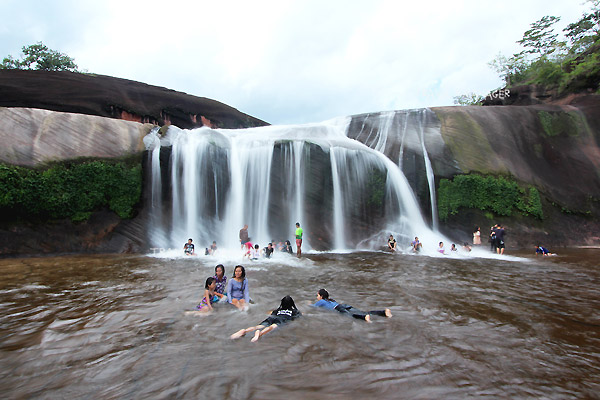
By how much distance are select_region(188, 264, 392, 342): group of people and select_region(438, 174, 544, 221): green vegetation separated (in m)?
14.6

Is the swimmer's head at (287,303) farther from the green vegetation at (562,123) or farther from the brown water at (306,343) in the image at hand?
the green vegetation at (562,123)

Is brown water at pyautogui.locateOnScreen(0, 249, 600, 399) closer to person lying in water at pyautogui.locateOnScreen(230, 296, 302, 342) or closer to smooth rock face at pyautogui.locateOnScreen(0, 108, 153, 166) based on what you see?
person lying in water at pyautogui.locateOnScreen(230, 296, 302, 342)

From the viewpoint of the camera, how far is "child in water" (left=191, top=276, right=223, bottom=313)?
561 cm

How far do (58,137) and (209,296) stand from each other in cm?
1434

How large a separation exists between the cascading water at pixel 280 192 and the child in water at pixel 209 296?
32.1 ft

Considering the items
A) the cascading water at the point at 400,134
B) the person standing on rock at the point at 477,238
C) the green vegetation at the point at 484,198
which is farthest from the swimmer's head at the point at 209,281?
the green vegetation at the point at 484,198

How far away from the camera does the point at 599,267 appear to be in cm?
1029

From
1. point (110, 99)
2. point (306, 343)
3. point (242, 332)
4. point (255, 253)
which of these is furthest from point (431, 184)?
point (110, 99)

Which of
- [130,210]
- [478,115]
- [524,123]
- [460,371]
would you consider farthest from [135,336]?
[524,123]

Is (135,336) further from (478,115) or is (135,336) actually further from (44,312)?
(478,115)

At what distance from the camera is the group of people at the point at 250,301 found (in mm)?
4801

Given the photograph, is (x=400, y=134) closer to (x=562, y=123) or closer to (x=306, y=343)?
(x=562, y=123)

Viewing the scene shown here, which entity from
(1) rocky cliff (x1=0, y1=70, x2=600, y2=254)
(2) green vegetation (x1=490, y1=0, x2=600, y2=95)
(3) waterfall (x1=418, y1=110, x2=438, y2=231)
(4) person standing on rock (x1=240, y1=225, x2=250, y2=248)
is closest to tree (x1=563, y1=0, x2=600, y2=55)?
(2) green vegetation (x1=490, y1=0, x2=600, y2=95)

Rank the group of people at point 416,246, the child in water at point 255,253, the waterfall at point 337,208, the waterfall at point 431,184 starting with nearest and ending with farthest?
the child in water at point 255,253, the group of people at point 416,246, the waterfall at point 337,208, the waterfall at point 431,184
